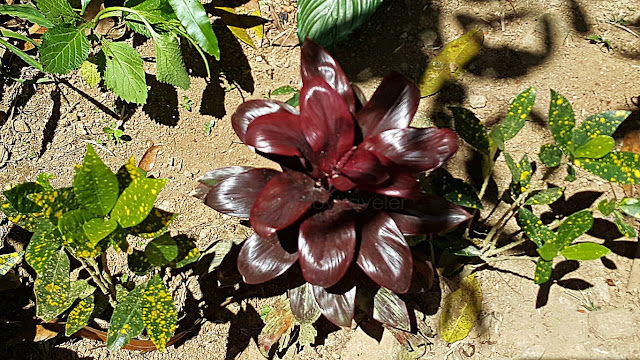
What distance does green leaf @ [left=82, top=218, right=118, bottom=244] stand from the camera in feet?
4.52

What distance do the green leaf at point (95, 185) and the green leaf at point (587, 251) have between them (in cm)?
131

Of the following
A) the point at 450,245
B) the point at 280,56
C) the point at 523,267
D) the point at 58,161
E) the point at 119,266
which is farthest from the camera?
the point at 280,56

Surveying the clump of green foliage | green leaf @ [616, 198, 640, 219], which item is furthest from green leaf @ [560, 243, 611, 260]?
the clump of green foliage

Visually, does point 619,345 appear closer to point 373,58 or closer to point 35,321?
point 373,58

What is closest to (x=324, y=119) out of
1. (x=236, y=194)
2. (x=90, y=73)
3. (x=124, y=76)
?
(x=236, y=194)

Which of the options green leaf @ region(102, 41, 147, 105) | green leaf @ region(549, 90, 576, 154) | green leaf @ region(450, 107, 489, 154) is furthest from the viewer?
green leaf @ region(102, 41, 147, 105)

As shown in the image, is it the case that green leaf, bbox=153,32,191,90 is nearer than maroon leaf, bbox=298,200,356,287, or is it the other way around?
maroon leaf, bbox=298,200,356,287

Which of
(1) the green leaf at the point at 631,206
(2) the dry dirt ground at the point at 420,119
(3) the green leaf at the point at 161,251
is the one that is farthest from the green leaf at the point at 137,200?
(1) the green leaf at the point at 631,206

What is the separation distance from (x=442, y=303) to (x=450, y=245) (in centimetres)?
29

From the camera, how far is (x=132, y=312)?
5.04 ft

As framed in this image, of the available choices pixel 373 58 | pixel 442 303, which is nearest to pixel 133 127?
pixel 373 58

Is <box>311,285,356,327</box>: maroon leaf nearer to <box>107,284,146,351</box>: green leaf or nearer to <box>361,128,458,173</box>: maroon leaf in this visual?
<box>361,128,458,173</box>: maroon leaf

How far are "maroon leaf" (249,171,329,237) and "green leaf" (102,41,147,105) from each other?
2.78 ft

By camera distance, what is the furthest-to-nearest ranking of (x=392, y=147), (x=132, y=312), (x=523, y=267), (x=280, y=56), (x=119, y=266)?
(x=280, y=56) < (x=119, y=266) < (x=523, y=267) < (x=132, y=312) < (x=392, y=147)
